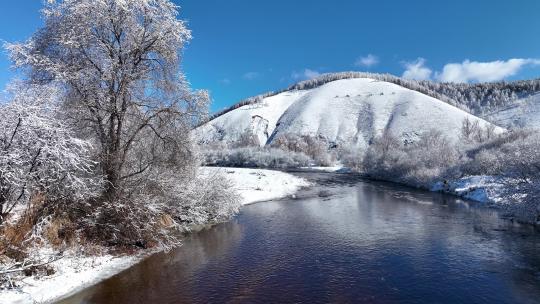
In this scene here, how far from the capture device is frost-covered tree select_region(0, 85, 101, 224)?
1321 cm

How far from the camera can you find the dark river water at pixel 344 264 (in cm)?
1456

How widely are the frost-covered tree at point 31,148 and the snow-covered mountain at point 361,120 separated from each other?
4941 inches

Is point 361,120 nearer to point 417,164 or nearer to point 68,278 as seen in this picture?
point 417,164

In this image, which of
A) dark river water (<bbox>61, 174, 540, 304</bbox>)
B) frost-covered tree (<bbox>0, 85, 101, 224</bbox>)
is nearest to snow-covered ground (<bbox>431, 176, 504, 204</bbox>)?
dark river water (<bbox>61, 174, 540, 304</bbox>)

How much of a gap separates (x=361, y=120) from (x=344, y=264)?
158m

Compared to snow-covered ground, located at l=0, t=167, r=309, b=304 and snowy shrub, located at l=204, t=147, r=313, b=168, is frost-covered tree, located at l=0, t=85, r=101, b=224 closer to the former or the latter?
snow-covered ground, located at l=0, t=167, r=309, b=304

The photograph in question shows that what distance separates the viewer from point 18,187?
14250 mm

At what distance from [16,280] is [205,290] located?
684cm

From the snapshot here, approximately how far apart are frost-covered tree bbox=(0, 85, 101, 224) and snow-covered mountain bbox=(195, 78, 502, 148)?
126 meters

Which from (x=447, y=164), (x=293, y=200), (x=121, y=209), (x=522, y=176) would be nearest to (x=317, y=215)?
(x=293, y=200)

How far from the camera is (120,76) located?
62.9 ft

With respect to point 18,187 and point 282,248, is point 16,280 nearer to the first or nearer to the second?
point 18,187

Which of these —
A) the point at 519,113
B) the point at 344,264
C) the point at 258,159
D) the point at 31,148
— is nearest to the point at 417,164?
→ the point at 344,264

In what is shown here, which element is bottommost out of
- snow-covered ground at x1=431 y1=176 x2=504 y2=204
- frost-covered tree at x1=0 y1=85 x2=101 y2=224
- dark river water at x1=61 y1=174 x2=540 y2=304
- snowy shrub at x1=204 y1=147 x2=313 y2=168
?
dark river water at x1=61 y1=174 x2=540 y2=304
